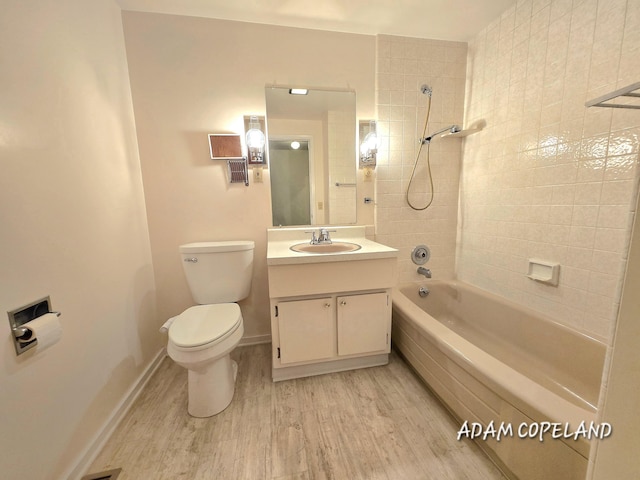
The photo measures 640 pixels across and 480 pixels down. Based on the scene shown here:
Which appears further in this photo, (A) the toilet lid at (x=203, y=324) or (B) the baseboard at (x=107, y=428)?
(A) the toilet lid at (x=203, y=324)

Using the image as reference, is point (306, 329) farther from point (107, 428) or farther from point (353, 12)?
point (353, 12)

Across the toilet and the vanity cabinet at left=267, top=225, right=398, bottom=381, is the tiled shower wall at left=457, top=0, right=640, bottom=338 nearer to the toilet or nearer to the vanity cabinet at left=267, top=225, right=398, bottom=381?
the vanity cabinet at left=267, top=225, right=398, bottom=381

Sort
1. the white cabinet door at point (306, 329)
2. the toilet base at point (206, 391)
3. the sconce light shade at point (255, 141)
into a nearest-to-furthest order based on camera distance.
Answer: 1. the toilet base at point (206, 391)
2. the white cabinet door at point (306, 329)
3. the sconce light shade at point (255, 141)

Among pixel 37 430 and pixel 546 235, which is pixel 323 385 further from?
pixel 546 235

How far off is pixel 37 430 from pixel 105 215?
0.90 m

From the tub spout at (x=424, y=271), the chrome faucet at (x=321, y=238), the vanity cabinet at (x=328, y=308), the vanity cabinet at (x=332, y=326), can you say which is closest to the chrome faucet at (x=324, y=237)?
the chrome faucet at (x=321, y=238)

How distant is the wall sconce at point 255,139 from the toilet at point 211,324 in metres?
0.60

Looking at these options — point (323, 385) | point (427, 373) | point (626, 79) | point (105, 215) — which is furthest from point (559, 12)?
point (105, 215)

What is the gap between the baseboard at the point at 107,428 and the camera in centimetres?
99

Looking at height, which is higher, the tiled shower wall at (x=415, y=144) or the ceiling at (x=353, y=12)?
the ceiling at (x=353, y=12)

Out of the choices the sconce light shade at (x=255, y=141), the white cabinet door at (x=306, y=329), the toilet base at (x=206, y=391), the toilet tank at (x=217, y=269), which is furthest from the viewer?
the sconce light shade at (x=255, y=141)

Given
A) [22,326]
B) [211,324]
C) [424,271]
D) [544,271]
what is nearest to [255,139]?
[211,324]

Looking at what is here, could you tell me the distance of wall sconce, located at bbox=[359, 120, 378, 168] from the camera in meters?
1.82

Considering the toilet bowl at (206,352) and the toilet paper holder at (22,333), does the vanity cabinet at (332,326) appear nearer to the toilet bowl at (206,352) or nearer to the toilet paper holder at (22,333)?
the toilet bowl at (206,352)
